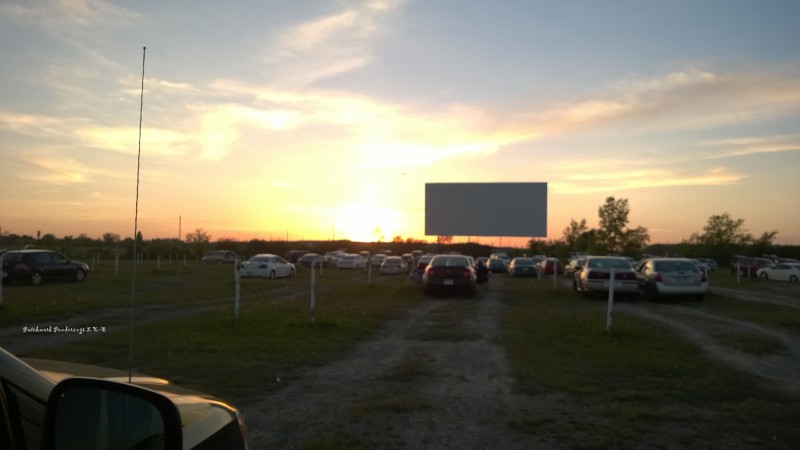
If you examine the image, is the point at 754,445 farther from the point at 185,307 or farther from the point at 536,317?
the point at 185,307

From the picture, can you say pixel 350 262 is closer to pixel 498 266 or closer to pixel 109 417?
pixel 498 266

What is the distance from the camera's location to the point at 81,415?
2152 millimetres

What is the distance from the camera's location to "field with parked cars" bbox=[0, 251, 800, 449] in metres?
6.70

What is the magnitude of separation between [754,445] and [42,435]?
6319 mm

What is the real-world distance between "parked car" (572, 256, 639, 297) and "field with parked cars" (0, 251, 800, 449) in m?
4.62

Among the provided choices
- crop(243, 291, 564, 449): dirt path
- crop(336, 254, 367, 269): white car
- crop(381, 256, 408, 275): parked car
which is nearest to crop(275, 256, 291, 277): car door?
crop(381, 256, 408, 275): parked car

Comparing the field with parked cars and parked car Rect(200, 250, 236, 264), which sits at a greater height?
parked car Rect(200, 250, 236, 264)

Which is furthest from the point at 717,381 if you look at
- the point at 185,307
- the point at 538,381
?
the point at 185,307

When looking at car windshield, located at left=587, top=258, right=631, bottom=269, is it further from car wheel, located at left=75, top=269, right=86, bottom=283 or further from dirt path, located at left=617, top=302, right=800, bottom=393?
car wheel, located at left=75, top=269, right=86, bottom=283

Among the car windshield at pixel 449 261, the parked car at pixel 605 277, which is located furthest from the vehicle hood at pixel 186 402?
the car windshield at pixel 449 261

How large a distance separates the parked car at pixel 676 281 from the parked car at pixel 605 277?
2.16 ft

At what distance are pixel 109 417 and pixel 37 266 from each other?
101ft

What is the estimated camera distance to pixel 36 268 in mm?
28906

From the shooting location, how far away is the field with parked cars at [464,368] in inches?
264
